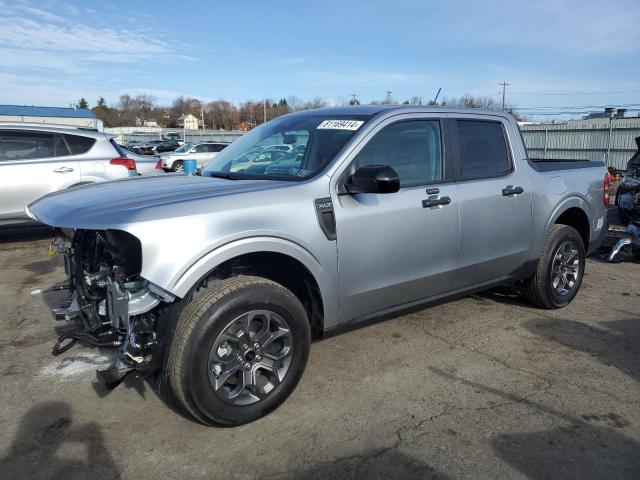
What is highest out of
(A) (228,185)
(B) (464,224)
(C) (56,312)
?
(A) (228,185)

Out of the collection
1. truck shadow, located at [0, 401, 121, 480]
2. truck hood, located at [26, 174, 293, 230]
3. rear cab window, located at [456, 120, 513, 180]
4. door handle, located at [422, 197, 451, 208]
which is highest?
rear cab window, located at [456, 120, 513, 180]

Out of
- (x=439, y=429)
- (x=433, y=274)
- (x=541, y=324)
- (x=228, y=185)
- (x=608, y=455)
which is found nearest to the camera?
(x=608, y=455)

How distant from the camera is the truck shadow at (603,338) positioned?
3.91 metres

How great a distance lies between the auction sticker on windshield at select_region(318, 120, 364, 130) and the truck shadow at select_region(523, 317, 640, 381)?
7.95ft

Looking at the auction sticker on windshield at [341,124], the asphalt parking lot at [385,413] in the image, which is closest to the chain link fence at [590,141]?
the asphalt parking lot at [385,413]

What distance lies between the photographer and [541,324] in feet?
15.4

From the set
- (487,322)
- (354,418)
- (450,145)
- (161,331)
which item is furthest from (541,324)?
(161,331)

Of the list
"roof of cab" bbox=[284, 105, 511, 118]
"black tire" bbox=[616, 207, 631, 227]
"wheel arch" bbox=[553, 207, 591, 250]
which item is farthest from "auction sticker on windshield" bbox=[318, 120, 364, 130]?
"black tire" bbox=[616, 207, 631, 227]

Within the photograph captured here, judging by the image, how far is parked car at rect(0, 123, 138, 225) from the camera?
24.5ft

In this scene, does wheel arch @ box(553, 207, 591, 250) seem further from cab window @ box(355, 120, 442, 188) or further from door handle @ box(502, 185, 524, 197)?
cab window @ box(355, 120, 442, 188)

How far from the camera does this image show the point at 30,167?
299 inches

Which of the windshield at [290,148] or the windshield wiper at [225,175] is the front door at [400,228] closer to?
the windshield at [290,148]

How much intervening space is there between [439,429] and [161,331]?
1675 millimetres

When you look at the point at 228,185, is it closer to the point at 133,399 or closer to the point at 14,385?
the point at 133,399
